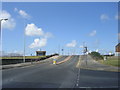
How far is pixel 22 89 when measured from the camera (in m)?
11.8

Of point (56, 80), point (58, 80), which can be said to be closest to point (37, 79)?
point (56, 80)

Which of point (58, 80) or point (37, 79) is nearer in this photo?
point (58, 80)

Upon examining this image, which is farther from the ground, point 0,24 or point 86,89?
point 0,24

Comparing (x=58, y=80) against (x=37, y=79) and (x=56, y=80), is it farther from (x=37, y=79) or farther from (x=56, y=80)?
(x=37, y=79)

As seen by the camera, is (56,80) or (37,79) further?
(37,79)

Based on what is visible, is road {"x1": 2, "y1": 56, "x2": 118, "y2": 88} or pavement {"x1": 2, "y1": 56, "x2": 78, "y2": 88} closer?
pavement {"x1": 2, "y1": 56, "x2": 78, "y2": 88}

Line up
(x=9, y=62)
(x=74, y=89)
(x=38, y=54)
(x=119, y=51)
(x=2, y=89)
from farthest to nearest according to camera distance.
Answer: (x=119, y=51) < (x=38, y=54) < (x=9, y=62) < (x=74, y=89) < (x=2, y=89)

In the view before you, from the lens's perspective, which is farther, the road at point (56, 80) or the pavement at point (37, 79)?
the road at point (56, 80)

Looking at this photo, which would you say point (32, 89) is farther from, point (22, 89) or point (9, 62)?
point (9, 62)

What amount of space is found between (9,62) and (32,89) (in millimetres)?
37046

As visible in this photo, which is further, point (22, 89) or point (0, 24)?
point (0, 24)

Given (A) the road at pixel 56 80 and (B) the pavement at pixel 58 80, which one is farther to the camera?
(A) the road at pixel 56 80

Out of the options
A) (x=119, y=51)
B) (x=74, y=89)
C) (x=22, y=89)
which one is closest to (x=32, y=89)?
(x=22, y=89)

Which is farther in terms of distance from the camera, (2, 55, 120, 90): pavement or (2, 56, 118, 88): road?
(2, 56, 118, 88): road
